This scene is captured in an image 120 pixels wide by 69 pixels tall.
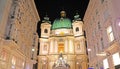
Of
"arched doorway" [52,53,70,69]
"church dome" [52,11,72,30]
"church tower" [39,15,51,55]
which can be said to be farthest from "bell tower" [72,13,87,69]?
"church tower" [39,15,51,55]

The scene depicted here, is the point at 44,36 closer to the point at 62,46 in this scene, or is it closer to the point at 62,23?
the point at 62,46

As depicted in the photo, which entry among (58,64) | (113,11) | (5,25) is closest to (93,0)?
(113,11)

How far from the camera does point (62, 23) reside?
6269 centimetres

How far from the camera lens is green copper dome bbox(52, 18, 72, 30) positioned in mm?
61419

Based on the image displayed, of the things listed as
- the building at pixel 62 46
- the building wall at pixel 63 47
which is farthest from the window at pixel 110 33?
the building wall at pixel 63 47

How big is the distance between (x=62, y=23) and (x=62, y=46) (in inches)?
469

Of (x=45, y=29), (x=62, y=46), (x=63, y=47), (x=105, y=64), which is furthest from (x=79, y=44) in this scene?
(x=105, y=64)

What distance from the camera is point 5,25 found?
62.3ft

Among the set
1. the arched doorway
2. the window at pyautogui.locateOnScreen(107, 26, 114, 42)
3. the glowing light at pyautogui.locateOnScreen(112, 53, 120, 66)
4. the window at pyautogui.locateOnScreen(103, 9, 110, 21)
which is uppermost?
the window at pyautogui.locateOnScreen(103, 9, 110, 21)

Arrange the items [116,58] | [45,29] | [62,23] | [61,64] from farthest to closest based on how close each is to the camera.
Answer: [62,23], [45,29], [61,64], [116,58]

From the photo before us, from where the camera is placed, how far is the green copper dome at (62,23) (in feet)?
202

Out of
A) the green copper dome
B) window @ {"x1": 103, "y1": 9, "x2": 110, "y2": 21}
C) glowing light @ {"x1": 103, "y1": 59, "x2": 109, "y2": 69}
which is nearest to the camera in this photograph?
window @ {"x1": 103, "y1": 9, "x2": 110, "y2": 21}

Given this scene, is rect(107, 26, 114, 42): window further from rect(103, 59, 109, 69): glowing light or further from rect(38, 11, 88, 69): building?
rect(38, 11, 88, 69): building

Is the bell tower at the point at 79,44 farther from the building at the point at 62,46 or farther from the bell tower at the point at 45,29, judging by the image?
the bell tower at the point at 45,29
